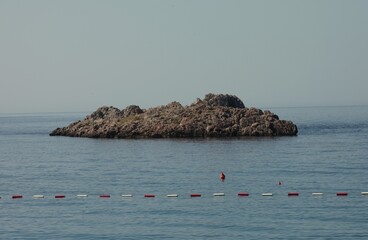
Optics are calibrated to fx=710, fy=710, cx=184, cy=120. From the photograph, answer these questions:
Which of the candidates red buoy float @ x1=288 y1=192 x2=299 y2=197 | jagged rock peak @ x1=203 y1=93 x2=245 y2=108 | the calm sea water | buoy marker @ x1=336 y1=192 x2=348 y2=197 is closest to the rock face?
jagged rock peak @ x1=203 y1=93 x2=245 y2=108

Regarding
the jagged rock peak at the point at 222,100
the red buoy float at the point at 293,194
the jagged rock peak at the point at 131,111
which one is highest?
the jagged rock peak at the point at 222,100

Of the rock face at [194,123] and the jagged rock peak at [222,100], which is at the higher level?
the jagged rock peak at [222,100]

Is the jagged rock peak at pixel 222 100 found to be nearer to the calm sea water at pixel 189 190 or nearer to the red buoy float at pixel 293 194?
the calm sea water at pixel 189 190

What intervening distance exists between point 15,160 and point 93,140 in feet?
148

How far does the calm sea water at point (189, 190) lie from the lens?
60719 mm

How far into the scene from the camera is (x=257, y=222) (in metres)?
62.8

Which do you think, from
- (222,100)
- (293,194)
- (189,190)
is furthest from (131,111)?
(293,194)

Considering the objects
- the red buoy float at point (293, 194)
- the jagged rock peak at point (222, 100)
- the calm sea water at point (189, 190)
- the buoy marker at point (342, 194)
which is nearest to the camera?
the calm sea water at point (189, 190)

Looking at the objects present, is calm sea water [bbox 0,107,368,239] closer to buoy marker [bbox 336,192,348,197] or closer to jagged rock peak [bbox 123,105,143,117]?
buoy marker [bbox 336,192,348,197]

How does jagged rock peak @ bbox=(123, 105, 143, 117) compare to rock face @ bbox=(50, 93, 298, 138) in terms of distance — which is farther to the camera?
jagged rock peak @ bbox=(123, 105, 143, 117)

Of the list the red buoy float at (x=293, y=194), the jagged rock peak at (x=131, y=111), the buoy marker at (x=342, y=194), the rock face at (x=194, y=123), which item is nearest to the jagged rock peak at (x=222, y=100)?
the rock face at (x=194, y=123)

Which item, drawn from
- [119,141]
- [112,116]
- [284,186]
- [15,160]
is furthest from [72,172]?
[112,116]

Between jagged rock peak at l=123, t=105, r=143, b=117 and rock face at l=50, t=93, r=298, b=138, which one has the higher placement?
jagged rock peak at l=123, t=105, r=143, b=117

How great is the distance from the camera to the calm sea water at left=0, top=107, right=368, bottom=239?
60.7m
